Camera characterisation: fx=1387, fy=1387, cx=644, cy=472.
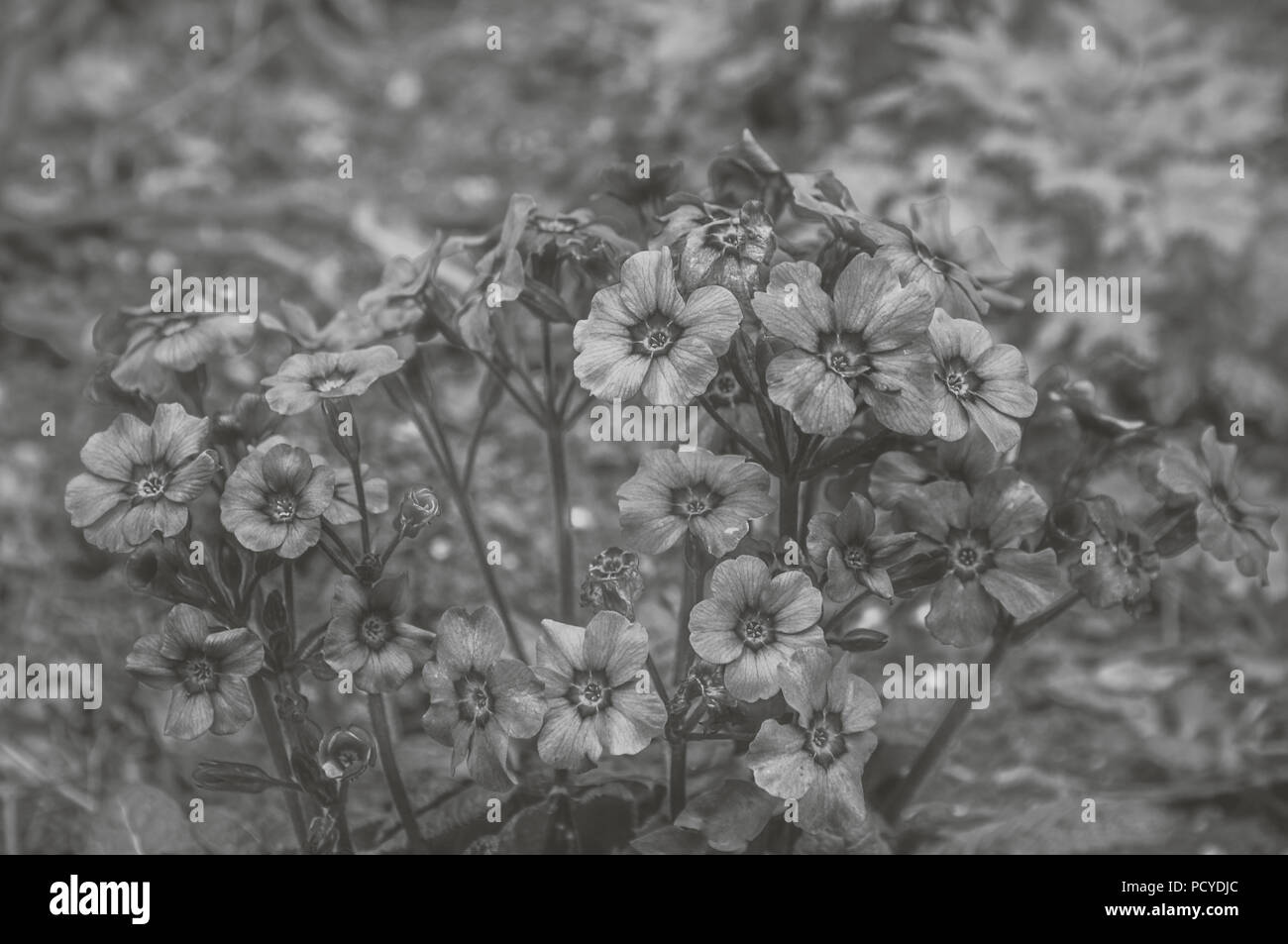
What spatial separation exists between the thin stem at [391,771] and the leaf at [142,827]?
525 mm

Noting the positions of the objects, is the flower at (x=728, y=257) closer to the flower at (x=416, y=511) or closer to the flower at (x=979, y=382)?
the flower at (x=979, y=382)

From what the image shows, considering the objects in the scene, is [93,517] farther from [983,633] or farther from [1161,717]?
[1161,717]

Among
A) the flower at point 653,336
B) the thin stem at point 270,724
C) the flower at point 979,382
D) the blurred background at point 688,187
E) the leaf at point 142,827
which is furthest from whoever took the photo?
the blurred background at point 688,187

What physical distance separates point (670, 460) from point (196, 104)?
4.08m

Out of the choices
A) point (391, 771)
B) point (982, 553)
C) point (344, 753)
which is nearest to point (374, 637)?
point (344, 753)

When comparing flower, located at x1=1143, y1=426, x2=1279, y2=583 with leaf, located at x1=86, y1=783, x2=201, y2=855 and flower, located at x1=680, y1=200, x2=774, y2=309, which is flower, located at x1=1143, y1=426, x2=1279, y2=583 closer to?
flower, located at x1=680, y1=200, x2=774, y2=309

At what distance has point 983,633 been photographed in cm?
215

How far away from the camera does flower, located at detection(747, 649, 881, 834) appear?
200 cm

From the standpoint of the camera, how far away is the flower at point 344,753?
6.91ft

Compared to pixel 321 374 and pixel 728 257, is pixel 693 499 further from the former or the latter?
pixel 321 374

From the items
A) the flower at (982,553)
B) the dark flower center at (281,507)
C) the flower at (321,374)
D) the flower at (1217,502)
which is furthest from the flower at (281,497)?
the flower at (1217,502)

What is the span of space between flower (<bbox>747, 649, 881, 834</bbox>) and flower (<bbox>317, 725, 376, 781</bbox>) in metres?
0.59

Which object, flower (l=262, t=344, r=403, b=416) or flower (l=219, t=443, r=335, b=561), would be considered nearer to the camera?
flower (l=219, t=443, r=335, b=561)

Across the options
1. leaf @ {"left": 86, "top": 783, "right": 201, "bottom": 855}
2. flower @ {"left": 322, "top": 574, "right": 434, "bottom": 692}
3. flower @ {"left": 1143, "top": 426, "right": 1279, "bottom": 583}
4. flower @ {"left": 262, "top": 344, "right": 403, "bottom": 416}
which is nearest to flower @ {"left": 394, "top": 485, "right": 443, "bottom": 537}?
flower @ {"left": 322, "top": 574, "right": 434, "bottom": 692}
